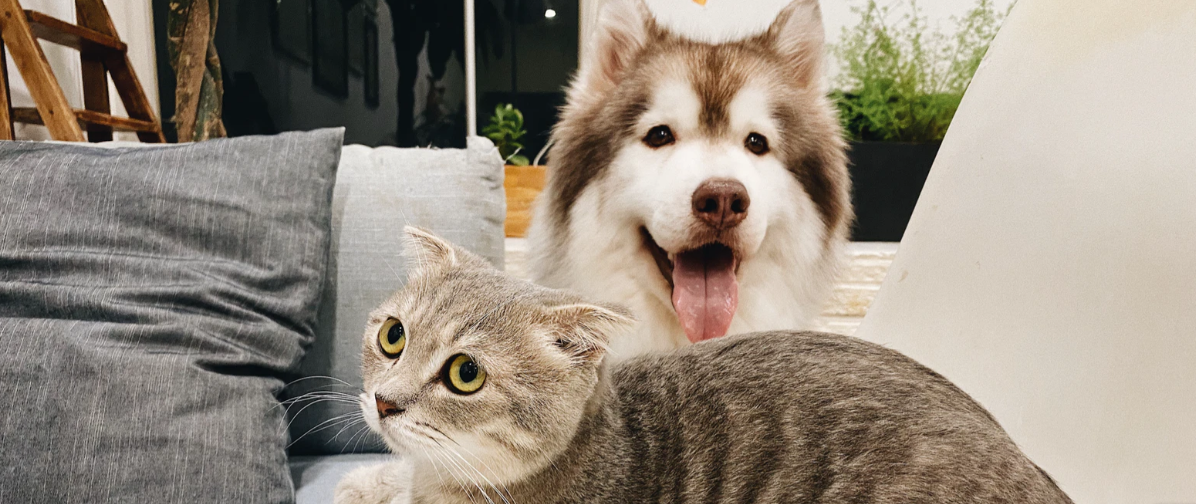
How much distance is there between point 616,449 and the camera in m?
0.76

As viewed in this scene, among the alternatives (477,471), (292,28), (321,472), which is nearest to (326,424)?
(321,472)

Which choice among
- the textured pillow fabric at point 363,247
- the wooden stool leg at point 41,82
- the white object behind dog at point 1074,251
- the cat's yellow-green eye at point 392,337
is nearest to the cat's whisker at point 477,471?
the cat's yellow-green eye at point 392,337

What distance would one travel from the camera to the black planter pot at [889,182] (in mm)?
1132

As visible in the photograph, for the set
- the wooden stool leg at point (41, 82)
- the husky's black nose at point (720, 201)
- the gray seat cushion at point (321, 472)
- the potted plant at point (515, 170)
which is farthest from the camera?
the wooden stool leg at point (41, 82)

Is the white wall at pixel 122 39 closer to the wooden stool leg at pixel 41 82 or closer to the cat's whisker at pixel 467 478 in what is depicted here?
the wooden stool leg at pixel 41 82

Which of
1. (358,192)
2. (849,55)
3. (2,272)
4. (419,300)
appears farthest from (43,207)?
(849,55)

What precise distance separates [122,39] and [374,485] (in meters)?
1.63

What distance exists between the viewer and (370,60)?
1.65m

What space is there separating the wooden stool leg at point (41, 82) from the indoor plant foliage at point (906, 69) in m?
1.75

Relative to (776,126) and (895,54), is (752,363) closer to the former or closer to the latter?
(776,126)

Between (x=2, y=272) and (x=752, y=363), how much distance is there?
109 cm

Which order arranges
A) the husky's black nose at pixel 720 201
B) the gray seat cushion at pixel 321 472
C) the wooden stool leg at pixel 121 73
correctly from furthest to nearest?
the wooden stool leg at pixel 121 73
the gray seat cushion at pixel 321 472
the husky's black nose at pixel 720 201

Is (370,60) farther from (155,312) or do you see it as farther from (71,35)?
(155,312)

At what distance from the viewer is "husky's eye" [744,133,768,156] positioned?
2.85 ft
